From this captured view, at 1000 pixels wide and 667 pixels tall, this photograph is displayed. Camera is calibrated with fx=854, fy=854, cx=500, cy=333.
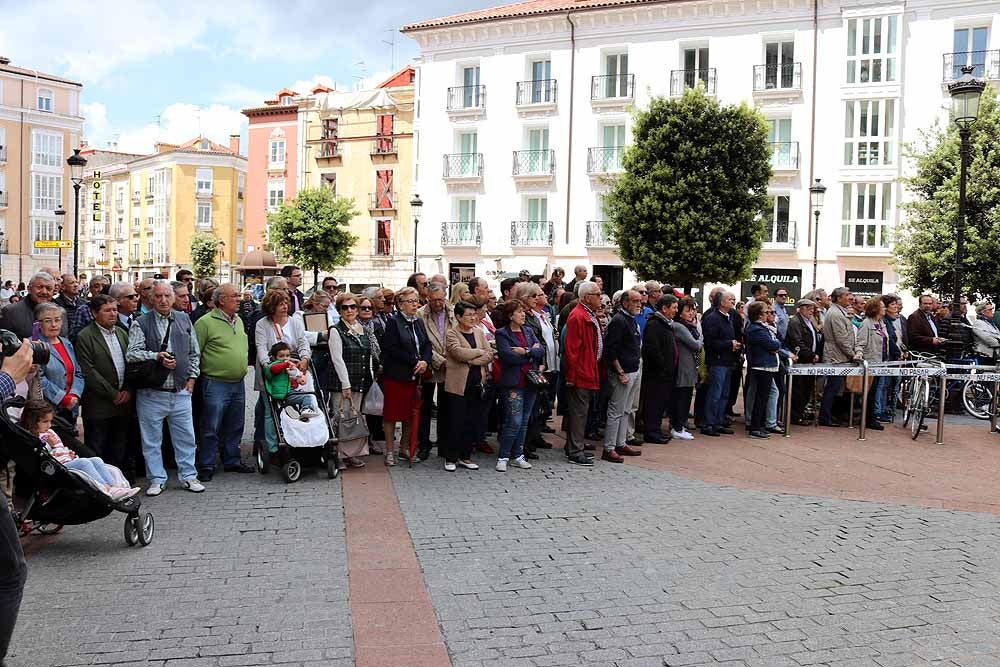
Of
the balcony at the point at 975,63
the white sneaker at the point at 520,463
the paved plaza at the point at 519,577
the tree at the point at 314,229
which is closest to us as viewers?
the paved plaza at the point at 519,577

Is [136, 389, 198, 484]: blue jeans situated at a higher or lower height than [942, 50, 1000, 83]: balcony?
lower

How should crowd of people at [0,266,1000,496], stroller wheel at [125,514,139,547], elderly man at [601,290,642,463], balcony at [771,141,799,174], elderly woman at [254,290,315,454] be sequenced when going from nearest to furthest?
stroller wheel at [125,514,139,547] → crowd of people at [0,266,1000,496] → elderly woman at [254,290,315,454] → elderly man at [601,290,642,463] → balcony at [771,141,799,174]

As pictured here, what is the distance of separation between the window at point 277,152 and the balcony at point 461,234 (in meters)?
18.8

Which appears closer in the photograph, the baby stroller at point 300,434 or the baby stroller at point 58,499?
the baby stroller at point 58,499

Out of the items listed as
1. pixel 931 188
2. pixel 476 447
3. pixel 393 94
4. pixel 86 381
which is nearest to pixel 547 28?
pixel 393 94

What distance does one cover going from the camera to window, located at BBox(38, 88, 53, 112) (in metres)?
68.0

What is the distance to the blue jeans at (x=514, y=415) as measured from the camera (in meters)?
9.15

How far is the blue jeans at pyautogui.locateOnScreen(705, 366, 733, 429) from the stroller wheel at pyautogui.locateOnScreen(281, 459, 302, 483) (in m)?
5.92

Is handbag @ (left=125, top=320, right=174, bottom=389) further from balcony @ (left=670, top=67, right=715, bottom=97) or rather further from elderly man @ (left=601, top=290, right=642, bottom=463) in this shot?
balcony @ (left=670, top=67, right=715, bottom=97)

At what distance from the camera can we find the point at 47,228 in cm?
6938

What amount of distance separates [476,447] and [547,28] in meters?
32.0

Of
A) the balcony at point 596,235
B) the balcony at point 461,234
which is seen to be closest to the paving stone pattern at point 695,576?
A: the balcony at point 596,235

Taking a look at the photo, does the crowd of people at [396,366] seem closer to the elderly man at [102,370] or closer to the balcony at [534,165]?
the elderly man at [102,370]

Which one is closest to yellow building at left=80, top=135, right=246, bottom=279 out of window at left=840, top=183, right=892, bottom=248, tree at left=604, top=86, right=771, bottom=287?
tree at left=604, top=86, right=771, bottom=287
